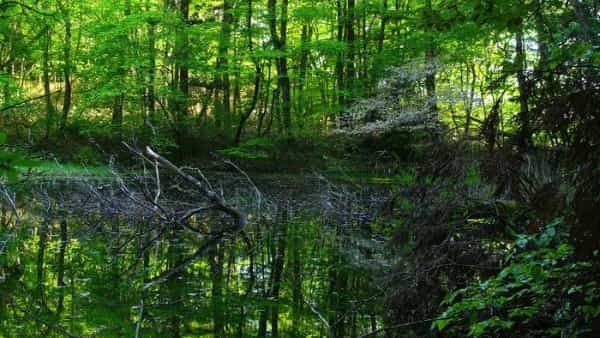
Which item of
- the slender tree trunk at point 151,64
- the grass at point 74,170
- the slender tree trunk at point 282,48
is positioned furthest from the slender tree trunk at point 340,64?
the grass at point 74,170

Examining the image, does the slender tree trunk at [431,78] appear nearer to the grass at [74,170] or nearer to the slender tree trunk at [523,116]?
the grass at [74,170]

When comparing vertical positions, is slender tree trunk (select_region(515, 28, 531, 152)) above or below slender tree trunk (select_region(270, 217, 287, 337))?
above

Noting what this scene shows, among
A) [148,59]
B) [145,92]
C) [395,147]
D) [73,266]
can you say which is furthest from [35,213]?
[395,147]

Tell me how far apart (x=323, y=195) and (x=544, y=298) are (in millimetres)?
10067

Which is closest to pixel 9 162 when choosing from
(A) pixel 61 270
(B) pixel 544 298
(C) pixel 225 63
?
(B) pixel 544 298

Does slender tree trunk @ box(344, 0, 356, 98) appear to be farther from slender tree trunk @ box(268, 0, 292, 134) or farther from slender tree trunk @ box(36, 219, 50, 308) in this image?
slender tree trunk @ box(36, 219, 50, 308)

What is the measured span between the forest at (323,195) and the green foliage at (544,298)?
2 cm

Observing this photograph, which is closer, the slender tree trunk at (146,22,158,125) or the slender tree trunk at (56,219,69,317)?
the slender tree trunk at (56,219,69,317)

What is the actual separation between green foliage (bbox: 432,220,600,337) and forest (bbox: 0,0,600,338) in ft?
0.08

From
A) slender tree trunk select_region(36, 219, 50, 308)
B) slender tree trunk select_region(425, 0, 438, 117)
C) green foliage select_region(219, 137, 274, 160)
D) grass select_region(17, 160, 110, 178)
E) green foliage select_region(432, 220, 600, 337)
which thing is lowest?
grass select_region(17, 160, 110, 178)

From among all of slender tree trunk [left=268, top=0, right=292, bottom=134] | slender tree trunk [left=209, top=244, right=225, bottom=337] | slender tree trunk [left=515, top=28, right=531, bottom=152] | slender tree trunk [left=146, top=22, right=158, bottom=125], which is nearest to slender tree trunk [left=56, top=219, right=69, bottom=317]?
slender tree trunk [left=209, top=244, right=225, bottom=337]

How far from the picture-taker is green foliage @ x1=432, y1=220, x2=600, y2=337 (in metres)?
3.09

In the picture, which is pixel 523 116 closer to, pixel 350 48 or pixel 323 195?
pixel 323 195

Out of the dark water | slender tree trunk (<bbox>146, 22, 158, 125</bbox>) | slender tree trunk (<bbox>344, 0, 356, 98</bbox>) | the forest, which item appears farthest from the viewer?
slender tree trunk (<bbox>344, 0, 356, 98</bbox>)
